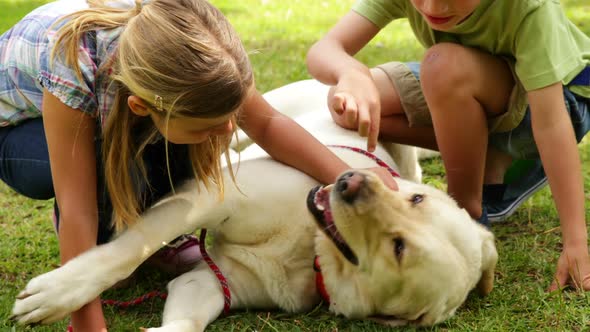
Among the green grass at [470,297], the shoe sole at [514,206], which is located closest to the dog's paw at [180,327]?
the green grass at [470,297]

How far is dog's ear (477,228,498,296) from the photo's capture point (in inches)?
97.7

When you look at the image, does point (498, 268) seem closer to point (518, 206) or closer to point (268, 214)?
point (518, 206)

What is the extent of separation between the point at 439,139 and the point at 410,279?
810 mm

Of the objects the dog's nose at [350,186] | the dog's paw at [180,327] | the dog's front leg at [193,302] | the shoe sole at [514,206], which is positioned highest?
the dog's nose at [350,186]

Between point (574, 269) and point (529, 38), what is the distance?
80 cm

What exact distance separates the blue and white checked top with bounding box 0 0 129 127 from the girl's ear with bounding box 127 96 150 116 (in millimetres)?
98

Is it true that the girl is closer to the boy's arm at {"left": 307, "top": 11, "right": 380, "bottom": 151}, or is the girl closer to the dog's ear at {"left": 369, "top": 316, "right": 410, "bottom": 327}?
the boy's arm at {"left": 307, "top": 11, "right": 380, "bottom": 151}

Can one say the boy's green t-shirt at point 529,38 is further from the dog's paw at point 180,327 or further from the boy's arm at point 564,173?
the dog's paw at point 180,327

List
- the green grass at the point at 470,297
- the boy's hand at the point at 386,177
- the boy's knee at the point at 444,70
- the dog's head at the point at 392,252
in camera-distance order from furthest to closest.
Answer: the boy's knee at the point at 444,70, the boy's hand at the point at 386,177, the green grass at the point at 470,297, the dog's head at the point at 392,252

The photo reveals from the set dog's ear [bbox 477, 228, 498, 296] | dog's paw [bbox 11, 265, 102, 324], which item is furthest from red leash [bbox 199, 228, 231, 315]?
dog's ear [bbox 477, 228, 498, 296]

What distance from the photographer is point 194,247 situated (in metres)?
2.96

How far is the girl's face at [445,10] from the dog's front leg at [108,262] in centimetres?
95

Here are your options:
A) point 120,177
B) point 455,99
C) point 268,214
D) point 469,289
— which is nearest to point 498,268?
point 469,289

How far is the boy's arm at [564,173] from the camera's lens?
256cm
